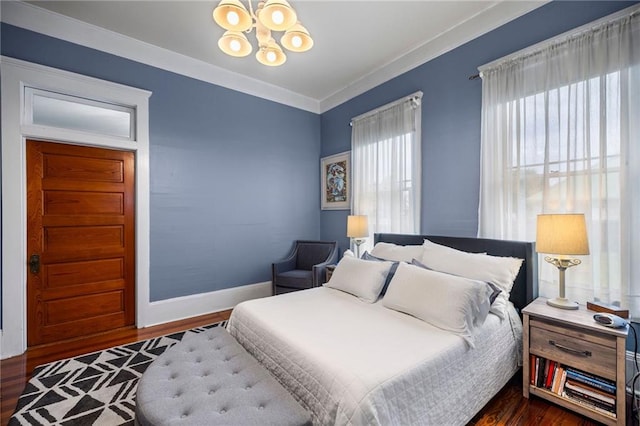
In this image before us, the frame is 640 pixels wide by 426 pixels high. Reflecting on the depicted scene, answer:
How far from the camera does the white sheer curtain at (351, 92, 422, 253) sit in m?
3.15

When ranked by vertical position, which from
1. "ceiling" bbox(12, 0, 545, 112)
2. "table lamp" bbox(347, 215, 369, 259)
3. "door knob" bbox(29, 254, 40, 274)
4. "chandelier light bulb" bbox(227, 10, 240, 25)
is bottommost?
"door knob" bbox(29, 254, 40, 274)

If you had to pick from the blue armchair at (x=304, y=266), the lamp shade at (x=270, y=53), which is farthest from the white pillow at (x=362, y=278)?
the lamp shade at (x=270, y=53)

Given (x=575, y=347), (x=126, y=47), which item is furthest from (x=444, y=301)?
(x=126, y=47)

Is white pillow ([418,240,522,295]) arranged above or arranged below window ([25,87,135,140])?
below

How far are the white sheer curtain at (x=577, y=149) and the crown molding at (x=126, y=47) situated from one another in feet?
9.55

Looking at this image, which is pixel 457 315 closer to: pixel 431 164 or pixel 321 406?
pixel 321 406

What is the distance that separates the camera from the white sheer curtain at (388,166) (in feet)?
10.3

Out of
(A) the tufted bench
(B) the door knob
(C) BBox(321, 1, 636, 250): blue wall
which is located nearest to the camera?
(A) the tufted bench

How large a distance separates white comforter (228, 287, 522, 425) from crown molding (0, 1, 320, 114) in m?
3.02

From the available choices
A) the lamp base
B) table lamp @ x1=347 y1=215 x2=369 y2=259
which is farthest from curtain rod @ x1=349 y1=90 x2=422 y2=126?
the lamp base

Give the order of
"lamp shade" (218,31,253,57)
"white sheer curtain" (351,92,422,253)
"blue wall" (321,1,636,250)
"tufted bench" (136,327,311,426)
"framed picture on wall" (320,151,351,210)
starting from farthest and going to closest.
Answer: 1. "framed picture on wall" (320,151,351,210)
2. "white sheer curtain" (351,92,422,253)
3. "blue wall" (321,1,636,250)
4. "lamp shade" (218,31,253,57)
5. "tufted bench" (136,327,311,426)

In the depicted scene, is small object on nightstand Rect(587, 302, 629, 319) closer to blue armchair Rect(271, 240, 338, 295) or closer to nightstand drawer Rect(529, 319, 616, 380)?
nightstand drawer Rect(529, 319, 616, 380)

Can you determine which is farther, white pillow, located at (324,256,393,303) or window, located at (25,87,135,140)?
window, located at (25,87,135,140)

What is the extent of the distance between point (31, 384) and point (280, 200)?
3.05 metres
